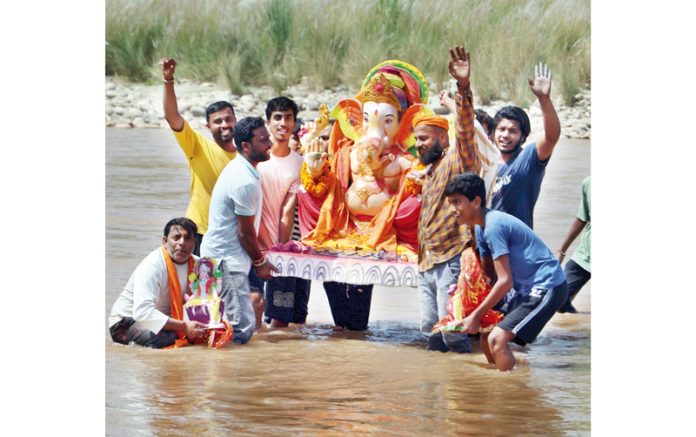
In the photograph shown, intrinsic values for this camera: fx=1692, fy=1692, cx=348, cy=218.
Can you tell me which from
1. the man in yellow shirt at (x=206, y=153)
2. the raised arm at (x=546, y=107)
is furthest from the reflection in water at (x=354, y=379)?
the man in yellow shirt at (x=206, y=153)

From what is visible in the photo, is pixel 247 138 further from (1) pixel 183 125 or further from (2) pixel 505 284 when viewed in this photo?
(2) pixel 505 284

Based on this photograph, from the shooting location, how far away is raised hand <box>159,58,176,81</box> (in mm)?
11703

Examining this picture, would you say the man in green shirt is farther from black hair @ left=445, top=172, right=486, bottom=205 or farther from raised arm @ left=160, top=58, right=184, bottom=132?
raised arm @ left=160, top=58, right=184, bottom=132

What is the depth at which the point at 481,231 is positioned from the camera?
35.7 ft

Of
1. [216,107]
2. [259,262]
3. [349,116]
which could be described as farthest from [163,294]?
[349,116]

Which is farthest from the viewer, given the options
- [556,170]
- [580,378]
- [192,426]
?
[556,170]

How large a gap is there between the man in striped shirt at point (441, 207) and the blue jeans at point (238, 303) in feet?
4.01

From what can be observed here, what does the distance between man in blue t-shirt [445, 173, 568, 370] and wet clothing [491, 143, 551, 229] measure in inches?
14.0

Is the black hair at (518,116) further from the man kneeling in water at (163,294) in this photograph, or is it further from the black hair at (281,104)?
the man kneeling in water at (163,294)

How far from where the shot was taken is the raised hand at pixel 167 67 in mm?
11703

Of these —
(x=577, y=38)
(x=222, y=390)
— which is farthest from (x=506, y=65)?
(x=222, y=390)

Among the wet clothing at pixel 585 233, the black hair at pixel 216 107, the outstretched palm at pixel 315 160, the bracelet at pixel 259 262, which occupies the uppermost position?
the black hair at pixel 216 107

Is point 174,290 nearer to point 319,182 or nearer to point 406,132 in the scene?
point 319,182

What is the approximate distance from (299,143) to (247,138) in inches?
22.7
